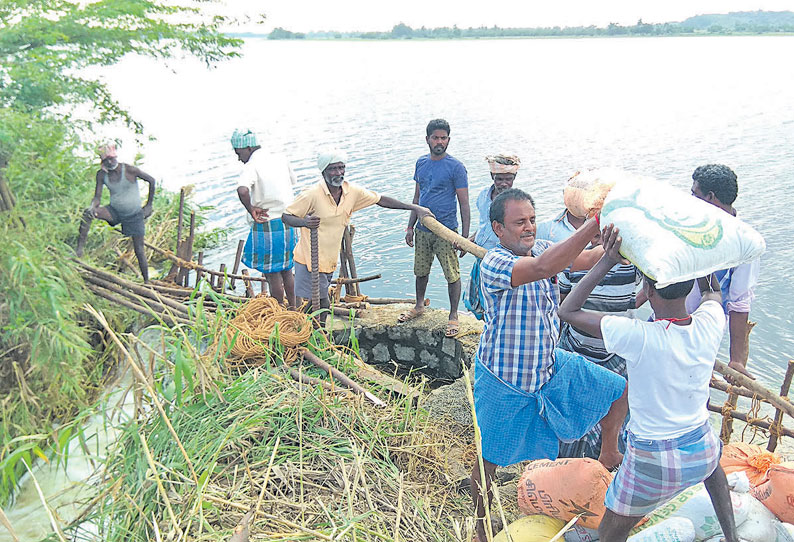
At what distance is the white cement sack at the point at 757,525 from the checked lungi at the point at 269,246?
3643 mm

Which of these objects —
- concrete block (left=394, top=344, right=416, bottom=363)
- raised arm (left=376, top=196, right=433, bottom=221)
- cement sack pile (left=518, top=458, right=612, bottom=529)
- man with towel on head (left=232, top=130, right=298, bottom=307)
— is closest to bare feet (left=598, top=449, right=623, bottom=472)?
cement sack pile (left=518, top=458, right=612, bottom=529)

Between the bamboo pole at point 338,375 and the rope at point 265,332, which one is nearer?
the bamboo pole at point 338,375

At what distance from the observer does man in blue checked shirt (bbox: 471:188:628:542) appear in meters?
2.65

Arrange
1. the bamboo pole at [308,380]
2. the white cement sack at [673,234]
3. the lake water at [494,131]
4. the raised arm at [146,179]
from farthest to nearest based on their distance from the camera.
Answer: the lake water at [494,131] < the raised arm at [146,179] < the bamboo pole at [308,380] < the white cement sack at [673,234]

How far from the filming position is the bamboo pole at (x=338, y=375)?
349 centimetres

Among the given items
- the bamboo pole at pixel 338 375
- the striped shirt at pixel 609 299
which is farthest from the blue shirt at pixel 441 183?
the striped shirt at pixel 609 299

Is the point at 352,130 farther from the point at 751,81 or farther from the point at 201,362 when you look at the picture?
the point at 751,81

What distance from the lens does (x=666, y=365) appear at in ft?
6.97

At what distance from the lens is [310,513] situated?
253 cm

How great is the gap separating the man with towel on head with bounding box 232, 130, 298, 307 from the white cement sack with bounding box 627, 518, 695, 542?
3296 mm

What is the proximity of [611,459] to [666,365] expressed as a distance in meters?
0.97

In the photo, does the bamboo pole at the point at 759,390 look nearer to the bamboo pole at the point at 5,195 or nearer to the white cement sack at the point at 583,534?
the white cement sack at the point at 583,534

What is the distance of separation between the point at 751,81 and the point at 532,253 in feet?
98.3

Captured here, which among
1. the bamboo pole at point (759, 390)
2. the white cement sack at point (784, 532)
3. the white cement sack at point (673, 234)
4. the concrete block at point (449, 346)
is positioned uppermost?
the white cement sack at point (673, 234)
